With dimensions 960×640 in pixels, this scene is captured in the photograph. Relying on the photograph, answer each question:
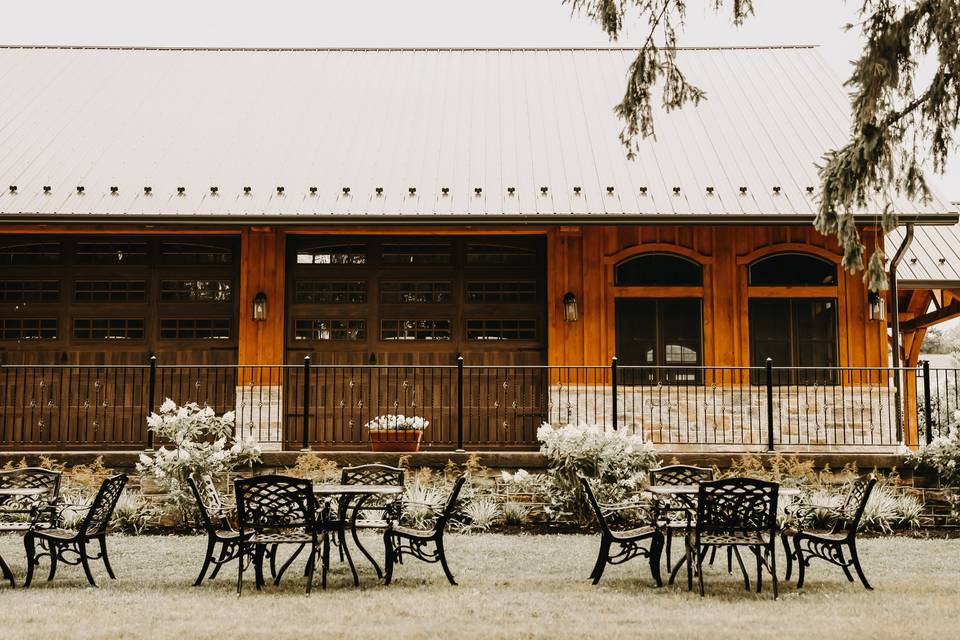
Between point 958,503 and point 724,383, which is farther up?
point 724,383

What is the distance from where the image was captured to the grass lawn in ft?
20.9

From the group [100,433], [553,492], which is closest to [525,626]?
[553,492]

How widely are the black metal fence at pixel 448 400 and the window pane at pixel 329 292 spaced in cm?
106

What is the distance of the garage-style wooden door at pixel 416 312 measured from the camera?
44.9ft

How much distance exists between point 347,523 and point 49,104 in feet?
37.7

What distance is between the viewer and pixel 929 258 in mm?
15352

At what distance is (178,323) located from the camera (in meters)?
14.0

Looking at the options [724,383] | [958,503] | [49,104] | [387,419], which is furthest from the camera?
[49,104]

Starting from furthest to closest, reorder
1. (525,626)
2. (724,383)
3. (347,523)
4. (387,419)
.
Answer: (724,383)
(387,419)
(347,523)
(525,626)

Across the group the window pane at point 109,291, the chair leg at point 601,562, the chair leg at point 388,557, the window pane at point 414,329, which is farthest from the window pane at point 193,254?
the chair leg at point 601,562

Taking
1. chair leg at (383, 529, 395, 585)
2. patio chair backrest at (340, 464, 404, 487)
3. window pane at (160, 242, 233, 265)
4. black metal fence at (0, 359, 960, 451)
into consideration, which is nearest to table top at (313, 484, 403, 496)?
chair leg at (383, 529, 395, 585)

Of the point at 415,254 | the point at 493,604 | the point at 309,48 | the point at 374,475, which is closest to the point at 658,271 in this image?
the point at 415,254

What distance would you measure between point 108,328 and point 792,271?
999 centimetres

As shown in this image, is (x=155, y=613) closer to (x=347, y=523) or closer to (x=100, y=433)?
(x=347, y=523)
